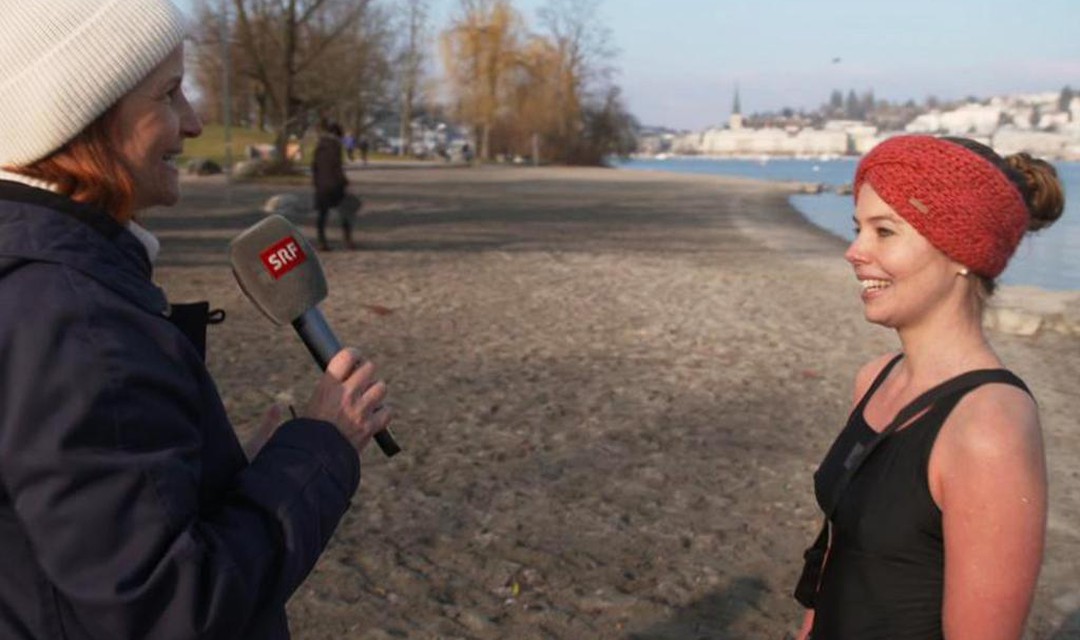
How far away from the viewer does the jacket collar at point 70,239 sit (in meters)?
1.34

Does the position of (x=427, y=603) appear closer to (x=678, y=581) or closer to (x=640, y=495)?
(x=678, y=581)

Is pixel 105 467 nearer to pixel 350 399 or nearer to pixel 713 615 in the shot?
pixel 350 399

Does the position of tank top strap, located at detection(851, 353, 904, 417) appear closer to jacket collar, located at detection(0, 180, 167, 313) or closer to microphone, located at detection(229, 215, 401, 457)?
microphone, located at detection(229, 215, 401, 457)

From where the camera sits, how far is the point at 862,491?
6.91ft

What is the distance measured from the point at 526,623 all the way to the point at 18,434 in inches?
117

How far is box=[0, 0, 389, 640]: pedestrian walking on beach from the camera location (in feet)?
4.23

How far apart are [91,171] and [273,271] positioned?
0.46m

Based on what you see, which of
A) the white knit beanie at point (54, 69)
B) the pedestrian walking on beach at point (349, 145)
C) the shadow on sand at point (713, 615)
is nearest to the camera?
the white knit beanie at point (54, 69)

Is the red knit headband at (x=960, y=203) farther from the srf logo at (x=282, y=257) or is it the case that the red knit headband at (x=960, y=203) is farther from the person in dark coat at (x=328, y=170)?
the person in dark coat at (x=328, y=170)

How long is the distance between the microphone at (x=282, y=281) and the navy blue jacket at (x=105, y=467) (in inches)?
15.3

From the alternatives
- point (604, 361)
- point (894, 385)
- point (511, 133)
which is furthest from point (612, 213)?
point (511, 133)

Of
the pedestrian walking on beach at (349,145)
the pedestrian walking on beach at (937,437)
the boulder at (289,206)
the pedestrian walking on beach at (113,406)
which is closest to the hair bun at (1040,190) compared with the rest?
the pedestrian walking on beach at (937,437)

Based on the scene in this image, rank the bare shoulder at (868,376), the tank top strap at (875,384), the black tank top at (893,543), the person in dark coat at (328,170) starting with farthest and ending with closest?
the person in dark coat at (328,170)
the bare shoulder at (868,376)
the tank top strap at (875,384)
the black tank top at (893,543)

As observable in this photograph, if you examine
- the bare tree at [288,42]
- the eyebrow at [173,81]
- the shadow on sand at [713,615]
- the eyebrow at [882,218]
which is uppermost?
the bare tree at [288,42]
